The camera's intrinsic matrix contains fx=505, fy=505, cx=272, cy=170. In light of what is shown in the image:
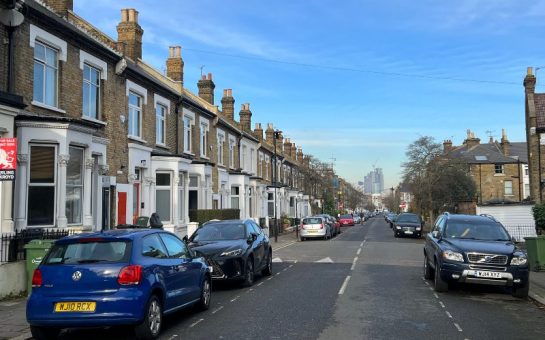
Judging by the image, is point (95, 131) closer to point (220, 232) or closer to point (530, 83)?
point (220, 232)

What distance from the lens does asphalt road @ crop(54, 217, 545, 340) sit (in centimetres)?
752

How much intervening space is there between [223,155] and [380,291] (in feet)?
67.9

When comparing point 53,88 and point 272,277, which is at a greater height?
point 53,88

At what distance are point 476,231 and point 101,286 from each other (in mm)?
8819

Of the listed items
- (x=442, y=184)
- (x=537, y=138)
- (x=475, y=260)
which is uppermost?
(x=537, y=138)

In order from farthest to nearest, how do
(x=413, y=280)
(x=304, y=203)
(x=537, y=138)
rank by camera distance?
(x=304, y=203), (x=537, y=138), (x=413, y=280)

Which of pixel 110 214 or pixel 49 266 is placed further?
pixel 110 214

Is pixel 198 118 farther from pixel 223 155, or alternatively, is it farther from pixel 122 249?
pixel 122 249

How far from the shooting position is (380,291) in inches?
449

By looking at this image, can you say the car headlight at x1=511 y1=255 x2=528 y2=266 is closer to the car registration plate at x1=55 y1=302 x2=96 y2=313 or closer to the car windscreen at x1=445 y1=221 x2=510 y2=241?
the car windscreen at x1=445 y1=221 x2=510 y2=241

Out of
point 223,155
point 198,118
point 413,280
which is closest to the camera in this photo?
point 413,280

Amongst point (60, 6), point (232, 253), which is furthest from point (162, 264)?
point (60, 6)

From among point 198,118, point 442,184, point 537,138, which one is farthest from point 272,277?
point 442,184

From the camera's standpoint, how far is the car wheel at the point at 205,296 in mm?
9180
